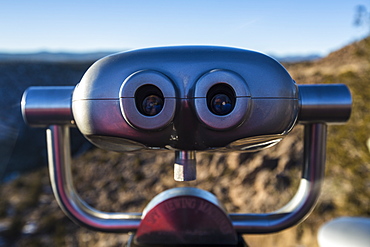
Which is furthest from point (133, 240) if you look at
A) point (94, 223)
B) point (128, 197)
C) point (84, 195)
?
point (84, 195)

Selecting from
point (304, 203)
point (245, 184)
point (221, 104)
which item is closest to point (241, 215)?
point (304, 203)

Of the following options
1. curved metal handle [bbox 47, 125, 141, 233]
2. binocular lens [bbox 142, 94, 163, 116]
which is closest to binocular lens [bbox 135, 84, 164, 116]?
binocular lens [bbox 142, 94, 163, 116]

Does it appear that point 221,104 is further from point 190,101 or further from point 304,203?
point 304,203

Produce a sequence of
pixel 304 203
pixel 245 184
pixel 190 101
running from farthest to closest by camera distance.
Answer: pixel 245 184
pixel 304 203
pixel 190 101

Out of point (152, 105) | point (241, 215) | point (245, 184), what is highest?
point (152, 105)

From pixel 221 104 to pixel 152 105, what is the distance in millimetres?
77

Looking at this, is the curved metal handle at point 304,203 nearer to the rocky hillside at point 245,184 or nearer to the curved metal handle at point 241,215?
the curved metal handle at point 241,215

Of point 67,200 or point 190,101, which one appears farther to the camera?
point 67,200

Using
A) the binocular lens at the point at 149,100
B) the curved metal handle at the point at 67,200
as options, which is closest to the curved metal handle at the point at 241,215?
the curved metal handle at the point at 67,200

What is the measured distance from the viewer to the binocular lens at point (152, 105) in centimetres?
38

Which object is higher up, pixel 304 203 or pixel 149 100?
pixel 149 100

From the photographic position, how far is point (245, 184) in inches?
99.7

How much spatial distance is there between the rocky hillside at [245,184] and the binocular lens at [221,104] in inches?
68.3

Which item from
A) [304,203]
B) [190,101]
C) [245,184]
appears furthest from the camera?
[245,184]
